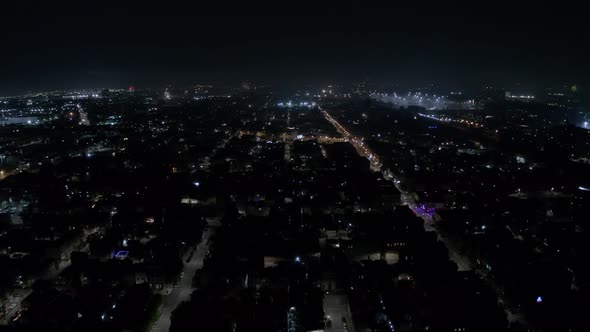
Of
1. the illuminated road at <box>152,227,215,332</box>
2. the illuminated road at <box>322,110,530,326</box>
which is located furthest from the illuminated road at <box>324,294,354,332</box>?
the illuminated road at <box>322,110,530,326</box>

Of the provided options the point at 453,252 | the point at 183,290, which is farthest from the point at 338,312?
the point at 453,252

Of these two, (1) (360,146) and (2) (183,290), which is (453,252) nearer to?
(2) (183,290)

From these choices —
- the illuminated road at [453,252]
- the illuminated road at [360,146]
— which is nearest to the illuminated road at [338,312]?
the illuminated road at [453,252]

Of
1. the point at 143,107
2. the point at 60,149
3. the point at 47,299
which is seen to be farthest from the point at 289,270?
the point at 143,107

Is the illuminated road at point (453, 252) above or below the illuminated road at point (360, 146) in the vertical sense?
above

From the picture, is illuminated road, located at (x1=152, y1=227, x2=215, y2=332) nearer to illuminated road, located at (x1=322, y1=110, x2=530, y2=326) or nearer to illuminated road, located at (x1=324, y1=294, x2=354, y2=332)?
illuminated road, located at (x1=324, y1=294, x2=354, y2=332)

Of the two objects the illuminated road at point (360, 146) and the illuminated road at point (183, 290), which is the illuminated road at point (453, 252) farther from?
the illuminated road at point (183, 290)

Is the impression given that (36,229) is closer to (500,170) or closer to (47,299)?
(47,299)

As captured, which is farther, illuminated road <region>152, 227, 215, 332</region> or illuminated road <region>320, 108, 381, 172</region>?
illuminated road <region>320, 108, 381, 172</region>

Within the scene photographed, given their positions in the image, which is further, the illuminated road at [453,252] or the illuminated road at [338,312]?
the illuminated road at [453,252]
